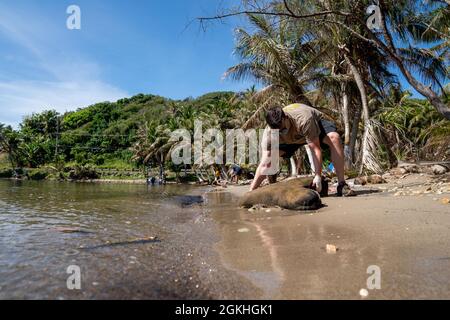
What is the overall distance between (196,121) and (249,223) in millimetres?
31807

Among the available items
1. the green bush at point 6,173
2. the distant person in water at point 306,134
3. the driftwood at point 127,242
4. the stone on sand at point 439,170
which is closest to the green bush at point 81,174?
the green bush at point 6,173

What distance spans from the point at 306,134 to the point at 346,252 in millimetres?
3162

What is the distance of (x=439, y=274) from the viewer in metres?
1.80

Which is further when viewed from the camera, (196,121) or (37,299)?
(196,121)

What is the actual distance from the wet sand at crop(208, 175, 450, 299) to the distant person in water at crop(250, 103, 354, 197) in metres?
1.50

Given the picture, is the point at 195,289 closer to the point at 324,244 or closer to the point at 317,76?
the point at 324,244

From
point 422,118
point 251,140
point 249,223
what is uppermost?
point 422,118

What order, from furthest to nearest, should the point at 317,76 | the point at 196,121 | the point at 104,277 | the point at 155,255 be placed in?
the point at 196,121 < the point at 317,76 < the point at 155,255 < the point at 104,277

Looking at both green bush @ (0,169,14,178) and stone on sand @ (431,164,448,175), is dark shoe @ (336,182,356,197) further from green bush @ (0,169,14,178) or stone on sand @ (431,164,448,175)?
green bush @ (0,169,14,178)

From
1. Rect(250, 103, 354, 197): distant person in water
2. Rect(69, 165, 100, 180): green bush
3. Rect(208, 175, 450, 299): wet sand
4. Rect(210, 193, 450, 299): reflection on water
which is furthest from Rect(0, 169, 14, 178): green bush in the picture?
Rect(210, 193, 450, 299): reflection on water

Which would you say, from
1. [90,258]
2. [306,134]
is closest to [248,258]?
[90,258]

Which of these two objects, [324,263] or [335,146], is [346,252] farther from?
[335,146]

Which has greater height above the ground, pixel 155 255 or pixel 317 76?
pixel 317 76
